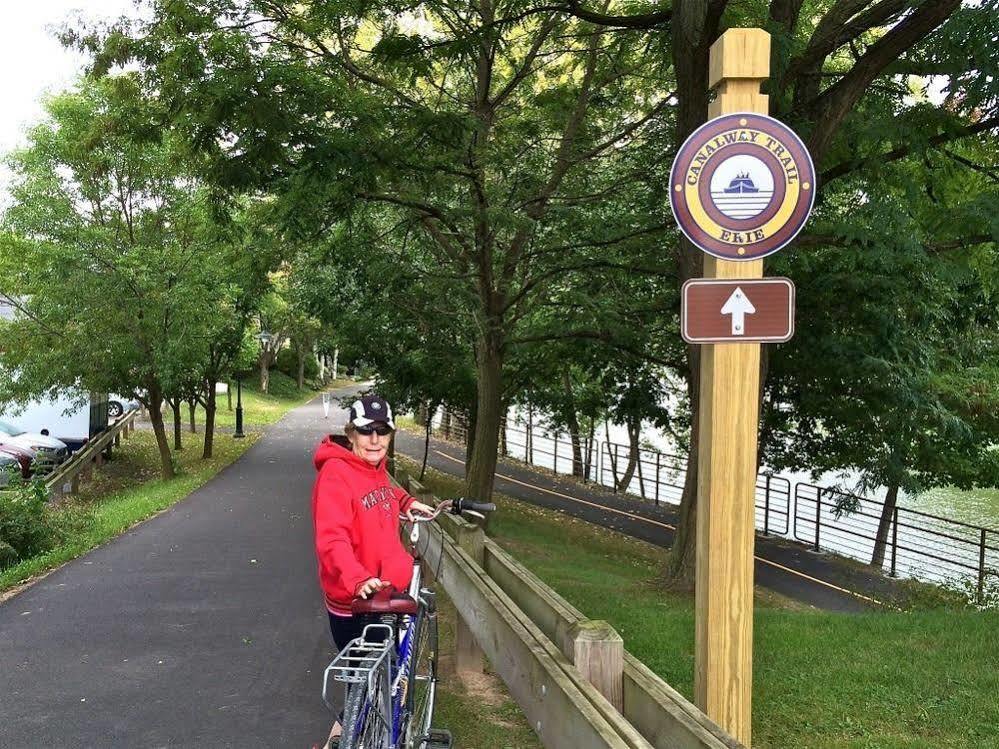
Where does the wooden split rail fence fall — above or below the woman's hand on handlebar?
below

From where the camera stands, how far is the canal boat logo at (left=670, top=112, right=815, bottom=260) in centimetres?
365

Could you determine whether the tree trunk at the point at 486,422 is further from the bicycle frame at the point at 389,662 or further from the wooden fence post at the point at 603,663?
the wooden fence post at the point at 603,663

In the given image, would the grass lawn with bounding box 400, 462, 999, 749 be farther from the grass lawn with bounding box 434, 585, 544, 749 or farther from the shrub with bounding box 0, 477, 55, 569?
the shrub with bounding box 0, 477, 55, 569

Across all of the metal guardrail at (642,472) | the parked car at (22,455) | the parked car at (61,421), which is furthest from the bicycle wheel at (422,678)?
the parked car at (61,421)

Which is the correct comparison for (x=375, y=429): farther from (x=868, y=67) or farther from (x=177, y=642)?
(x=868, y=67)

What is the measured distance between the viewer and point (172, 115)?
957 cm

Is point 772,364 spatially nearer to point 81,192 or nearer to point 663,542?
point 663,542

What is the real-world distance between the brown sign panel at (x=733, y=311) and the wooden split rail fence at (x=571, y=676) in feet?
4.02

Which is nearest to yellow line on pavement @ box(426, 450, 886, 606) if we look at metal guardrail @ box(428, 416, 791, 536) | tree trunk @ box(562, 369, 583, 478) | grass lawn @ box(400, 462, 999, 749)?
metal guardrail @ box(428, 416, 791, 536)

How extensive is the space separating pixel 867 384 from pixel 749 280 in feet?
34.8

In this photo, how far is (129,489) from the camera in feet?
69.4

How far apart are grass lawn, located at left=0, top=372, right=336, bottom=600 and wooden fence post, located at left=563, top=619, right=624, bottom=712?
7068 mm

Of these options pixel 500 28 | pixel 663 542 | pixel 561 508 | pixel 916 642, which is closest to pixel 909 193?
pixel 916 642

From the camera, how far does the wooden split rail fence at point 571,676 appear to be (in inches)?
111
